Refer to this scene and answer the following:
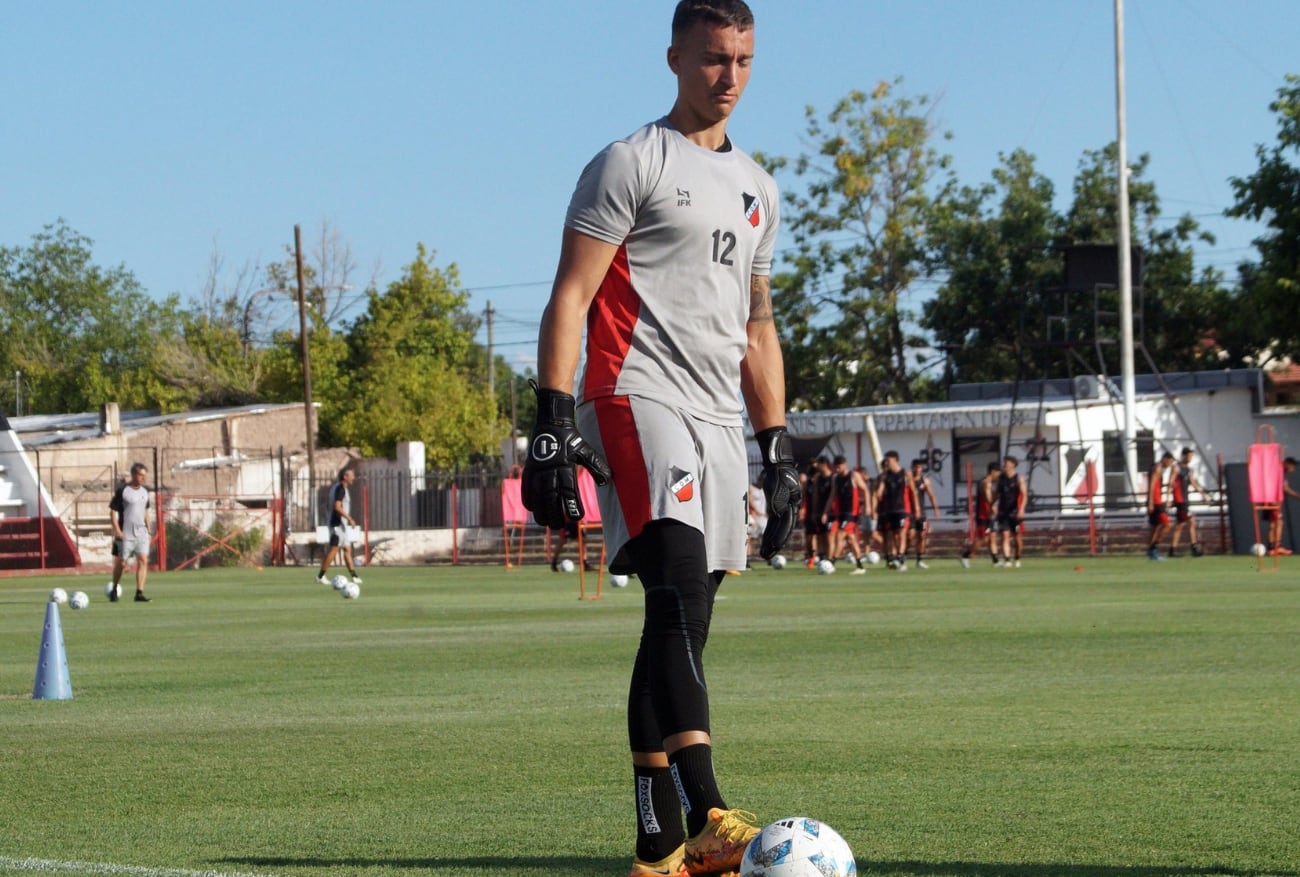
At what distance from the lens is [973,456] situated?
1975 inches

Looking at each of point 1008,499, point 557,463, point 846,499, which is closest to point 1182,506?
point 1008,499

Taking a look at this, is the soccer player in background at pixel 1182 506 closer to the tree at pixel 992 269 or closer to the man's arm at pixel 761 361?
the tree at pixel 992 269

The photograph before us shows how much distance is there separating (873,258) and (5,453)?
99.7 feet

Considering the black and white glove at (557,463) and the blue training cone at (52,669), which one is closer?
the black and white glove at (557,463)

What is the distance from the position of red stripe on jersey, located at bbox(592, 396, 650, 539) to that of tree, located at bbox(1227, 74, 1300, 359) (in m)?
45.2

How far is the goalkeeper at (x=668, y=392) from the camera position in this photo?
4980mm

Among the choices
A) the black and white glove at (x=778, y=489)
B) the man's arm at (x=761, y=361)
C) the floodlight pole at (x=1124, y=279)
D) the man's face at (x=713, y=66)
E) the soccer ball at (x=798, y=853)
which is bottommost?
the soccer ball at (x=798, y=853)

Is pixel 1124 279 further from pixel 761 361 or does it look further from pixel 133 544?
pixel 761 361

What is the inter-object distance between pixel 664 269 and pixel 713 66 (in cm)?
59

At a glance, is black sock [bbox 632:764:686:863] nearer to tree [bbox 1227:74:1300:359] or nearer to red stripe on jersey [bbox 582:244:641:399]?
red stripe on jersey [bbox 582:244:641:399]

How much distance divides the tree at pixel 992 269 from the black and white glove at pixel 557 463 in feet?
189

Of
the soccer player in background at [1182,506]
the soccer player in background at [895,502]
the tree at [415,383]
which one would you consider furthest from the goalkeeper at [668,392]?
the tree at [415,383]

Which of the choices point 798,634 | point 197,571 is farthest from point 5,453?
point 798,634

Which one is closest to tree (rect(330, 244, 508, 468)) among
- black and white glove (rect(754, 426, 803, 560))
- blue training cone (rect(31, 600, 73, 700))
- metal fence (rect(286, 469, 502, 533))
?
metal fence (rect(286, 469, 502, 533))
